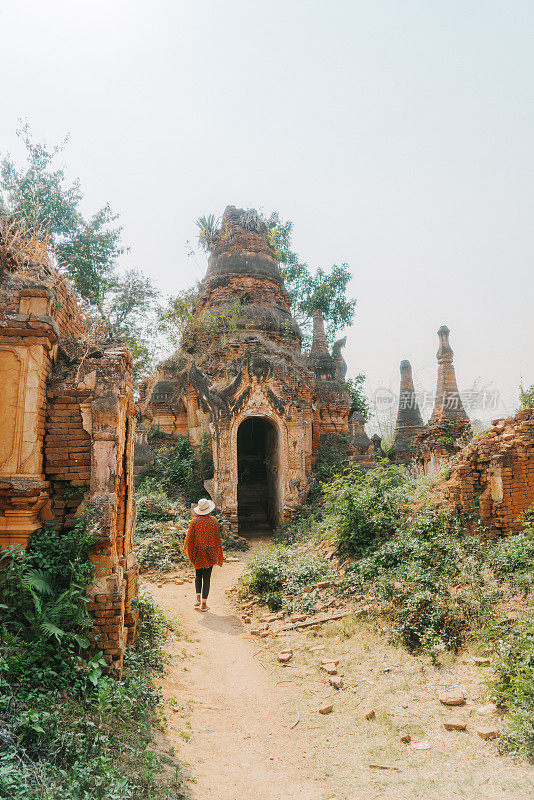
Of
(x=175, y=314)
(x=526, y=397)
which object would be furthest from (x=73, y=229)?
(x=526, y=397)

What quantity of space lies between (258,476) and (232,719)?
11.1m

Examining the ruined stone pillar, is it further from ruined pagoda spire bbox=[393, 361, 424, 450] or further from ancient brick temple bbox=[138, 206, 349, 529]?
ruined pagoda spire bbox=[393, 361, 424, 450]


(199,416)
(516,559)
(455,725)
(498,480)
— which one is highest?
(199,416)

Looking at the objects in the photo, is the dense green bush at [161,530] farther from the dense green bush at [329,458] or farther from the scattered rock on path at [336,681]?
the scattered rock on path at [336,681]

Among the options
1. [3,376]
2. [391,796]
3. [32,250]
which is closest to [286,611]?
[391,796]

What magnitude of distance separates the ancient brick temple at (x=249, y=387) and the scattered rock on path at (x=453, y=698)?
8316 mm

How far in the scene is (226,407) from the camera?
12.4 m

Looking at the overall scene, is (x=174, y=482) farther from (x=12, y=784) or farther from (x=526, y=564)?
(x=12, y=784)

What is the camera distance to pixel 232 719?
4371 millimetres

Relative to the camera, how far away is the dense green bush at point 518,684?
10.6 feet

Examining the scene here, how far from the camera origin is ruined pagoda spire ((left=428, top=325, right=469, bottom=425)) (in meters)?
14.9

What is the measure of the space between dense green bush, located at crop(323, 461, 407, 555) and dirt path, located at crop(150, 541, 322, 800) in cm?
206

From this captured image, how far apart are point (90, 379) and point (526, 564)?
16.2 feet

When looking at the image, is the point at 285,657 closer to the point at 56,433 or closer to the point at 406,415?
the point at 56,433
